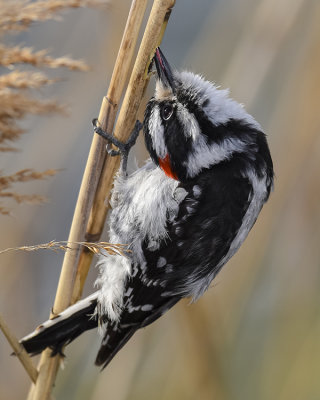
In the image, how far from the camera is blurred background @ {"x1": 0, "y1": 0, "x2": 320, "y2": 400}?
5.56ft

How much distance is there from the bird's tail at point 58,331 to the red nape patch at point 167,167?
1.42 feet

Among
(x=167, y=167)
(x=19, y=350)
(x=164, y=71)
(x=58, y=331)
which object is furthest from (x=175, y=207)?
(x=19, y=350)

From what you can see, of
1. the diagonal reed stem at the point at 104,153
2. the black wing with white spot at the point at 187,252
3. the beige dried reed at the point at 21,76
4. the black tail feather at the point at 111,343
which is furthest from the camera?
the black tail feather at the point at 111,343

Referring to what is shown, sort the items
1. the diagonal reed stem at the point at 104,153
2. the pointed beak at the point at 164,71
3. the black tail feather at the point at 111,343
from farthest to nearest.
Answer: the black tail feather at the point at 111,343
the pointed beak at the point at 164,71
the diagonal reed stem at the point at 104,153

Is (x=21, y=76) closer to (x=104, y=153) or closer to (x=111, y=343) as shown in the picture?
(x=104, y=153)

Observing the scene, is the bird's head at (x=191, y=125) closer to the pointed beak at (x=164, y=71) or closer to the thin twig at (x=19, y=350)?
the pointed beak at (x=164, y=71)

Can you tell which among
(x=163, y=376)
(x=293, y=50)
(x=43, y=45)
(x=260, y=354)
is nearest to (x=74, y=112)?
(x=43, y=45)

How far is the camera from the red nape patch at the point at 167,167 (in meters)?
Result: 1.42

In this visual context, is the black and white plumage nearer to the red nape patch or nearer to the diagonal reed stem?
the red nape patch

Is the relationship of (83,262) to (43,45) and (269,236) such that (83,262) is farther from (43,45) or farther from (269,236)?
(43,45)

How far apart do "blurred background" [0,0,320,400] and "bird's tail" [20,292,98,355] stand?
344mm

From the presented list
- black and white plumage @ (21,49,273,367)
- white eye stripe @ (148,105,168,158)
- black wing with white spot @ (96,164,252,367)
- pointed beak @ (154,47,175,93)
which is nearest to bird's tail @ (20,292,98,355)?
black and white plumage @ (21,49,273,367)

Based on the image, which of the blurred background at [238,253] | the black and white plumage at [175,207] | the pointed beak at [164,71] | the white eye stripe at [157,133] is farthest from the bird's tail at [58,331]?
the pointed beak at [164,71]

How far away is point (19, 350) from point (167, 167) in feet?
2.03
